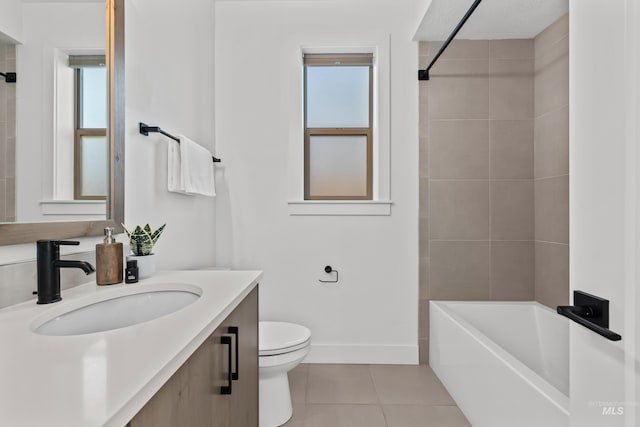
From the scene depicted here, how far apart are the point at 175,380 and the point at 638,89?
1.04 metres

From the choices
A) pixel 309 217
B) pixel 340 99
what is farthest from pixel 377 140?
pixel 309 217

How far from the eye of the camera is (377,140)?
2.34 metres

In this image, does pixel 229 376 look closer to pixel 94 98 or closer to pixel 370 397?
pixel 94 98

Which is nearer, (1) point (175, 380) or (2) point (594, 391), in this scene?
(1) point (175, 380)

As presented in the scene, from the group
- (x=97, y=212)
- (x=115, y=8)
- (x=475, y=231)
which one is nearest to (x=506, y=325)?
(x=475, y=231)

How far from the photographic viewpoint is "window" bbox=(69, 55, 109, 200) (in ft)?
3.49

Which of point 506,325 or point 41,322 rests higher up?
point 41,322

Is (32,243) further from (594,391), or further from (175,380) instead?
(594,391)

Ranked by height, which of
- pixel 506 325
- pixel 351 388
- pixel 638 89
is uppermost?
pixel 638 89

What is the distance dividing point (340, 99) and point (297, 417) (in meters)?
2.06

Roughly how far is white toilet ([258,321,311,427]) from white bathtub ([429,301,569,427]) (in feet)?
2.80

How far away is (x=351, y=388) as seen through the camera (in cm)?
198

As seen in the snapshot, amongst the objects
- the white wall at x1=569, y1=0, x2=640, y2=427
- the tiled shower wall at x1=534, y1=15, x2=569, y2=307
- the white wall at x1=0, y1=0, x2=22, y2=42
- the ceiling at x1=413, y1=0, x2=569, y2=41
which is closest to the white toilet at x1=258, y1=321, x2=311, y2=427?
the white wall at x1=569, y1=0, x2=640, y2=427

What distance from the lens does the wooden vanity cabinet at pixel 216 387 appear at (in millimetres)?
577
